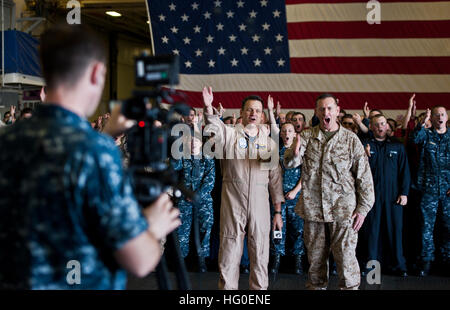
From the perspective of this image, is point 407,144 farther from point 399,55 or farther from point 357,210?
point 399,55

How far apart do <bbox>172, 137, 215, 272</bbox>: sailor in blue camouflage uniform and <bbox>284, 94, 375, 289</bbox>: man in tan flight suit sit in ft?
4.98

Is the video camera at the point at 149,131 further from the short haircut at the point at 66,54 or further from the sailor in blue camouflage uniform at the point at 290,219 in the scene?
the sailor in blue camouflage uniform at the point at 290,219

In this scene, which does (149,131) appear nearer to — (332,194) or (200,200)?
(332,194)

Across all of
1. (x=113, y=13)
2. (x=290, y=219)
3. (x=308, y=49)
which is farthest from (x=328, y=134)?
(x=113, y=13)

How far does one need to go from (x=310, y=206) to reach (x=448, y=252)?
2.41m

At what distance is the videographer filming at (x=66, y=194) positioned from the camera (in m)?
1.20

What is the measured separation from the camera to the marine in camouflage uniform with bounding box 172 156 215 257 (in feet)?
17.2

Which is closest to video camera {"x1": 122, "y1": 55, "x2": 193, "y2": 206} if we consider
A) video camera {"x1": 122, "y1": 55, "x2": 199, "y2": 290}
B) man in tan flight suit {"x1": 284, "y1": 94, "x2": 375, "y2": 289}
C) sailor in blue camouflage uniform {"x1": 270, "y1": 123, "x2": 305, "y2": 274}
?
video camera {"x1": 122, "y1": 55, "x2": 199, "y2": 290}

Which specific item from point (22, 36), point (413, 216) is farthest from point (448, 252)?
point (22, 36)

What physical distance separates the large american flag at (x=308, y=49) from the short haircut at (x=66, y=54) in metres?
6.87

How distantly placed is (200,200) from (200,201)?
1 centimetres

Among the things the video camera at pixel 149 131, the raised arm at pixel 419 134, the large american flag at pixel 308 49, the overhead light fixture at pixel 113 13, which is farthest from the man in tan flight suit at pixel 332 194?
the overhead light fixture at pixel 113 13

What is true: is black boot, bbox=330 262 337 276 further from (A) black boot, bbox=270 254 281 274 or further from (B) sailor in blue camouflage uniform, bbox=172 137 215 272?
(B) sailor in blue camouflage uniform, bbox=172 137 215 272

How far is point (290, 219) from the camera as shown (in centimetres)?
547
